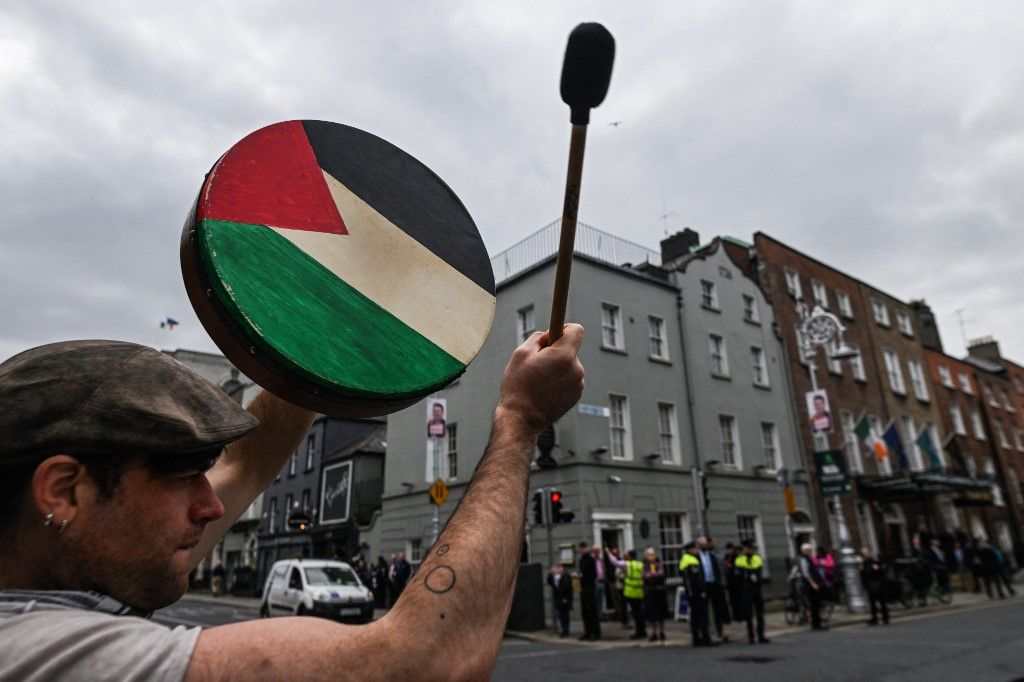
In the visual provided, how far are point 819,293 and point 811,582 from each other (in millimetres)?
16418

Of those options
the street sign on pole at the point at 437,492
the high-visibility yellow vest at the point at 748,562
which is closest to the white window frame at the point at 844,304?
the high-visibility yellow vest at the point at 748,562

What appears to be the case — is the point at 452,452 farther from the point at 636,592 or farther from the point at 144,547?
the point at 144,547

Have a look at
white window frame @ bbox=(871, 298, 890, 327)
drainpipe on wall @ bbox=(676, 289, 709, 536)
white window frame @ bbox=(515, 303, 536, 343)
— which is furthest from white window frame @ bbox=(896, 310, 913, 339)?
white window frame @ bbox=(515, 303, 536, 343)

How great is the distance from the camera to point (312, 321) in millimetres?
1176

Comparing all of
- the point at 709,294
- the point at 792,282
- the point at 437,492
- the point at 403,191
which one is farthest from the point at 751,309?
the point at 403,191

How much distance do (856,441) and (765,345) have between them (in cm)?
503

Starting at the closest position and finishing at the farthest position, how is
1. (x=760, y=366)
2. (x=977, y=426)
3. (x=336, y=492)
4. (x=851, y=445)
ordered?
(x=760, y=366) → (x=851, y=445) → (x=336, y=492) → (x=977, y=426)

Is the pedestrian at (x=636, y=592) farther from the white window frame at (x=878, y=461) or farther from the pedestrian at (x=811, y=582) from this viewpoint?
the white window frame at (x=878, y=461)

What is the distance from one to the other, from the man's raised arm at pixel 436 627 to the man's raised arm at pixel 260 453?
2.36 feet

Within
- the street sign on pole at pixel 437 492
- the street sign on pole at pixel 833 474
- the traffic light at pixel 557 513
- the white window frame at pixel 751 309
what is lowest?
the traffic light at pixel 557 513

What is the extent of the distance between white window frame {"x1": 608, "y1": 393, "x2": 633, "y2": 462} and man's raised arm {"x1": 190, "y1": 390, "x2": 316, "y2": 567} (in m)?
17.0

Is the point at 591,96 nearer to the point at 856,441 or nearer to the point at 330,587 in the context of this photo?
the point at 330,587

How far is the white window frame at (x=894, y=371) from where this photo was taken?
91.2 feet

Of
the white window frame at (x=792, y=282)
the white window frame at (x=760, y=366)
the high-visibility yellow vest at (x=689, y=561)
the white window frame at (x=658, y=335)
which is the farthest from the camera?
the white window frame at (x=792, y=282)
